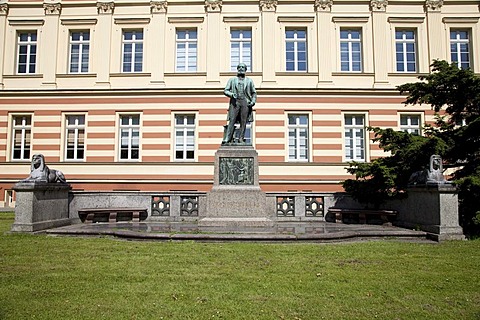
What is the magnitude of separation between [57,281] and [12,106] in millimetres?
21684

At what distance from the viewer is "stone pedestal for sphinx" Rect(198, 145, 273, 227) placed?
1133 cm

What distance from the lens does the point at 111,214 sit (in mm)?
13297

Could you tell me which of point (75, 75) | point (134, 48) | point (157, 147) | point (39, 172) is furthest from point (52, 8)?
point (39, 172)

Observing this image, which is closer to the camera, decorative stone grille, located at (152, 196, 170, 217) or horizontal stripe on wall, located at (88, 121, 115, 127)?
decorative stone grille, located at (152, 196, 170, 217)

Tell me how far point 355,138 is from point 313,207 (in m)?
10.6

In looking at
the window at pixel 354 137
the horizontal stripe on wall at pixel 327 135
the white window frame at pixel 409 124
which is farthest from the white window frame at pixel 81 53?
the white window frame at pixel 409 124

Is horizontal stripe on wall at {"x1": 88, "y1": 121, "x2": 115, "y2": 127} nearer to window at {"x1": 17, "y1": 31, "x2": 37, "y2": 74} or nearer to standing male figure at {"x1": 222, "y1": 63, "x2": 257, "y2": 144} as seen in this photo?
window at {"x1": 17, "y1": 31, "x2": 37, "y2": 74}

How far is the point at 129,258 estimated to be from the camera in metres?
7.27

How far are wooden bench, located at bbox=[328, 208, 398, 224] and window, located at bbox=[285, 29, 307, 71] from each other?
12.6 metres

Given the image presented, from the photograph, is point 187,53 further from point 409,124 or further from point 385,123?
point 409,124

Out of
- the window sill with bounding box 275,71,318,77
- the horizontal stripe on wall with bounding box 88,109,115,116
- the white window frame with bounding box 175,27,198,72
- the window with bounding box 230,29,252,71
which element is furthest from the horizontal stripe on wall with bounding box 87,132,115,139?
the window sill with bounding box 275,71,318,77

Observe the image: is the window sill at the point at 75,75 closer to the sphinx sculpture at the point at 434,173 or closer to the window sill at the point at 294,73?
the window sill at the point at 294,73

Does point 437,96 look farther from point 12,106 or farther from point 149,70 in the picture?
point 12,106

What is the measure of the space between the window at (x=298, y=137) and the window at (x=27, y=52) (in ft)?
52.8
